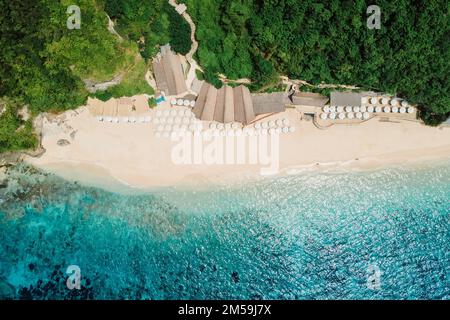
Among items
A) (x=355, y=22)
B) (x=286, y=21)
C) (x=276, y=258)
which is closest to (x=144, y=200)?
(x=276, y=258)

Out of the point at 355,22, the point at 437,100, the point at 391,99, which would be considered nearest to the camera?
the point at 355,22

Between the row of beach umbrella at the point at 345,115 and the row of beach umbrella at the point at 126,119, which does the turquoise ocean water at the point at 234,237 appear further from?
the row of beach umbrella at the point at 126,119

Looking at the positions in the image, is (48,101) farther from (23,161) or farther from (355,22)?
(355,22)

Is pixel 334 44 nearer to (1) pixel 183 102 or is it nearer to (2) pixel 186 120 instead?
(1) pixel 183 102

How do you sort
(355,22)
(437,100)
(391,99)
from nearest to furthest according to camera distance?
(355,22) < (437,100) < (391,99)

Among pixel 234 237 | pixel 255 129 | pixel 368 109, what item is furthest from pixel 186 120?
pixel 368 109

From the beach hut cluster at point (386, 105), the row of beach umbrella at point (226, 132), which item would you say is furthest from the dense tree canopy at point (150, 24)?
the beach hut cluster at point (386, 105)

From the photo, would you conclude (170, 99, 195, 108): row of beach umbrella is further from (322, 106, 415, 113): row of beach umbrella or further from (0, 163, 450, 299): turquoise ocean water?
(322, 106, 415, 113): row of beach umbrella

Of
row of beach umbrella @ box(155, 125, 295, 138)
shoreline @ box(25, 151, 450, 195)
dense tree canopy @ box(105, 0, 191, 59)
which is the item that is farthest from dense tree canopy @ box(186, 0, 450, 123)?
shoreline @ box(25, 151, 450, 195)
